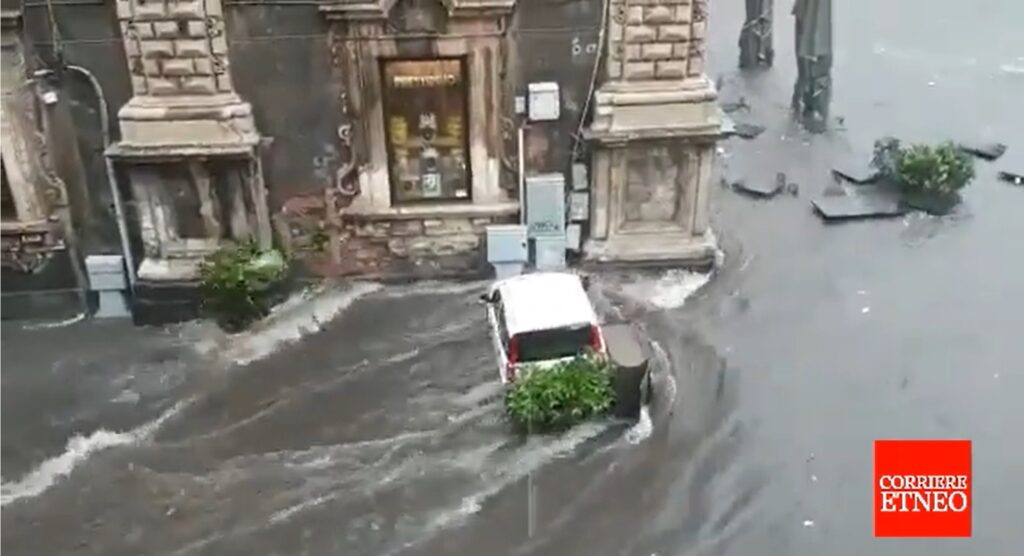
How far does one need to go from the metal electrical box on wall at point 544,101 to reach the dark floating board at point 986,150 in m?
8.03

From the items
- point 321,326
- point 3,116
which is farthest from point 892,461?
point 3,116

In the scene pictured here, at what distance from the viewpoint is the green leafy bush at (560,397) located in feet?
37.8

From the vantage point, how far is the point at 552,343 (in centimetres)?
1209

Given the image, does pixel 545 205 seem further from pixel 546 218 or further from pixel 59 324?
pixel 59 324

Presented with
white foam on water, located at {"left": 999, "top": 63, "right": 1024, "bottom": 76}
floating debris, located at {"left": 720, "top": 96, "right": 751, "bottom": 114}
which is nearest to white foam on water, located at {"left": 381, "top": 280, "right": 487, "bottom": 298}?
floating debris, located at {"left": 720, "top": 96, "right": 751, "bottom": 114}

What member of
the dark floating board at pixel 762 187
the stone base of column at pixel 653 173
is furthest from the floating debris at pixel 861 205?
the stone base of column at pixel 653 173

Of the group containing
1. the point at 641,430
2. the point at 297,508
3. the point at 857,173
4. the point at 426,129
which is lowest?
the point at 297,508

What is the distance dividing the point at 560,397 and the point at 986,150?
1042 centimetres

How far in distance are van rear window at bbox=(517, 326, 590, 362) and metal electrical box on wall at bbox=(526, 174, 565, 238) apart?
2.67 m

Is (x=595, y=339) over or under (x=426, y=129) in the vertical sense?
under

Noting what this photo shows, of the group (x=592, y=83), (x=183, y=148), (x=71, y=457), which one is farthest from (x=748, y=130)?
(x=71, y=457)

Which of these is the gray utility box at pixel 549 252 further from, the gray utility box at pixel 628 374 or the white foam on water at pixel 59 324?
the white foam on water at pixel 59 324

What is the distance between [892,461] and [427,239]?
21.4 feet

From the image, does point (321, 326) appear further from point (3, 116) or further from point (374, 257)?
point (3, 116)
